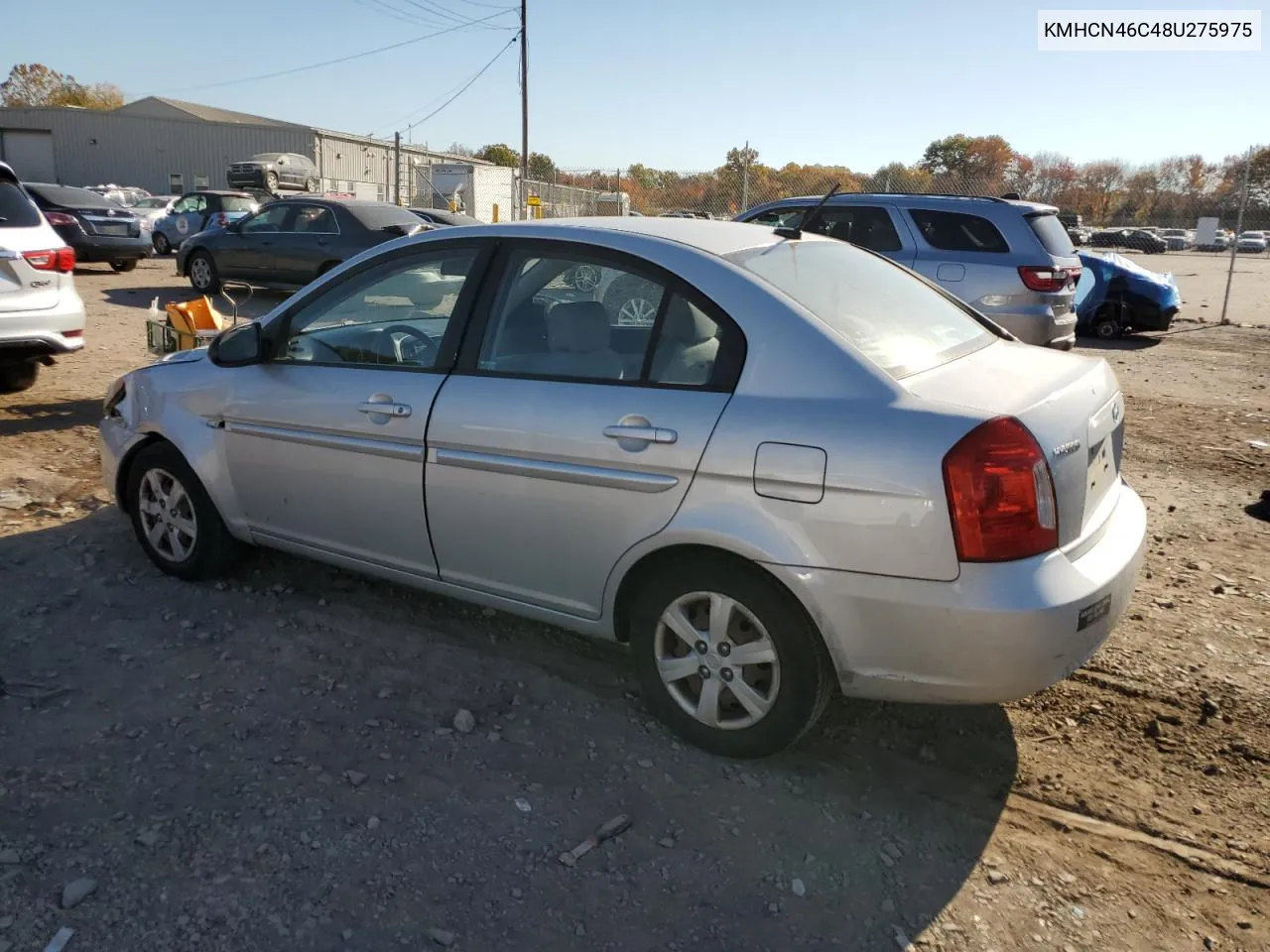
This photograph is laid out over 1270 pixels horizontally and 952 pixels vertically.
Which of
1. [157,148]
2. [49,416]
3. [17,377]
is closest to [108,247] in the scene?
[17,377]

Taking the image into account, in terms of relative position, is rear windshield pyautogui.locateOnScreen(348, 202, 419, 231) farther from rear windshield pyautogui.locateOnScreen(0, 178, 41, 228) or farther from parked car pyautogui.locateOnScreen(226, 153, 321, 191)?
parked car pyautogui.locateOnScreen(226, 153, 321, 191)

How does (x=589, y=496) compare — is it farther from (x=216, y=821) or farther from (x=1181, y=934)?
(x=1181, y=934)

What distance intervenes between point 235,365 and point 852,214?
7201mm

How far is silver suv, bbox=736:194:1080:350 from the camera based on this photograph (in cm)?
951

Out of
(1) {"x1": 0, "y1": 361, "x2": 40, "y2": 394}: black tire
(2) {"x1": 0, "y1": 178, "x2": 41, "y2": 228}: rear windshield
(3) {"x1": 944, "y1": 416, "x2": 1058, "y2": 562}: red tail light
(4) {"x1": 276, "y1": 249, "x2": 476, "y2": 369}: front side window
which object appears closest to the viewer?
(3) {"x1": 944, "y1": 416, "x2": 1058, "y2": 562}: red tail light

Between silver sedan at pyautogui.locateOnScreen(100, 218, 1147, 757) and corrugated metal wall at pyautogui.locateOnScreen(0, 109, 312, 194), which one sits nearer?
silver sedan at pyautogui.locateOnScreen(100, 218, 1147, 757)

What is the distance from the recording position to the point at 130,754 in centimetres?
319

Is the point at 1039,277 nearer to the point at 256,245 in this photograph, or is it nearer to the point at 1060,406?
the point at 1060,406

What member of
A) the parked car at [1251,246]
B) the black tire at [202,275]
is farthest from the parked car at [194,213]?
the parked car at [1251,246]

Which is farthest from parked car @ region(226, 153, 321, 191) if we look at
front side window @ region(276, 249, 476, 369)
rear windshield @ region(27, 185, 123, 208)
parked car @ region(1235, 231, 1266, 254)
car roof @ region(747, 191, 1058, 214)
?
parked car @ region(1235, 231, 1266, 254)

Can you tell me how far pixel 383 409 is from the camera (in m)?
3.71

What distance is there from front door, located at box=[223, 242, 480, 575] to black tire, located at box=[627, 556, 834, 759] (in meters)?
→ 0.97

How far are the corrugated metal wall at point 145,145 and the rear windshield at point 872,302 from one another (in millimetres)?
45671

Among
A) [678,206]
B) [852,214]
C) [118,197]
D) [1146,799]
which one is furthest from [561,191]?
[1146,799]
